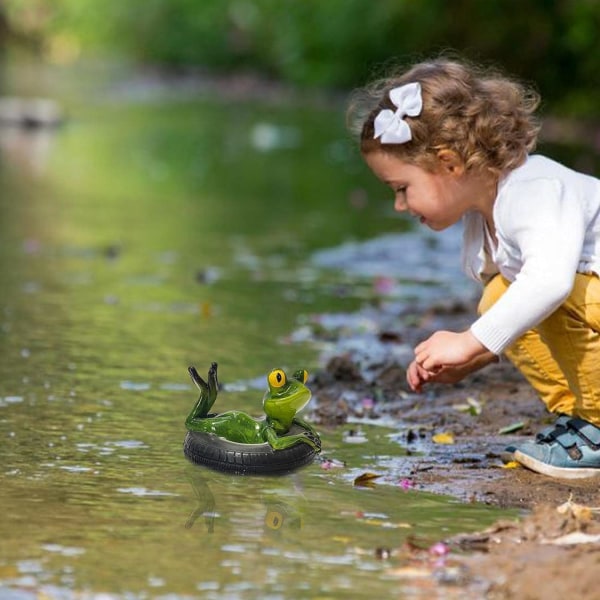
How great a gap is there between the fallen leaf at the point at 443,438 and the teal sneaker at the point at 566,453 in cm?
35

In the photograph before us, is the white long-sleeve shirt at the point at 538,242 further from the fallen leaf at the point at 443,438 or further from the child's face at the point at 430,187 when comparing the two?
the fallen leaf at the point at 443,438

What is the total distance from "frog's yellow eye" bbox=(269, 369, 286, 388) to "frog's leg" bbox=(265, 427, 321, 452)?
13cm

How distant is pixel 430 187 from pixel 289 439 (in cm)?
77

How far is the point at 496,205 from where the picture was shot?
4.11 meters

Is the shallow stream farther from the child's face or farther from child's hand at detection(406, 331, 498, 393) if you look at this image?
the child's face

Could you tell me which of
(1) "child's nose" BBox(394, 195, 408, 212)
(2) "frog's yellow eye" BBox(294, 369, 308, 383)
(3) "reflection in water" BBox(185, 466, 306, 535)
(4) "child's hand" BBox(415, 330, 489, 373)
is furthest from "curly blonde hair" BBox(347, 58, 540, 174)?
(3) "reflection in water" BBox(185, 466, 306, 535)

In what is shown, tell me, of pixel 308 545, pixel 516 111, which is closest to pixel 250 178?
pixel 516 111

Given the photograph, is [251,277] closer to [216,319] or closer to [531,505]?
[216,319]

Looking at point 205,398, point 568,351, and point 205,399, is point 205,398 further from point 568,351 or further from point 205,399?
point 568,351

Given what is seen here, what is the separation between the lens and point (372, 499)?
3.86 m

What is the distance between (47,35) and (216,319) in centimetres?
4335

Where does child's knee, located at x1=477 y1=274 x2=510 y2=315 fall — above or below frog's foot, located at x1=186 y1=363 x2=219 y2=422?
above

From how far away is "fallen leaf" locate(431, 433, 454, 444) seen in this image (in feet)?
15.0

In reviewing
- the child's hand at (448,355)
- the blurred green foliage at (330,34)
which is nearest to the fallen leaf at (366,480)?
the child's hand at (448,355)
